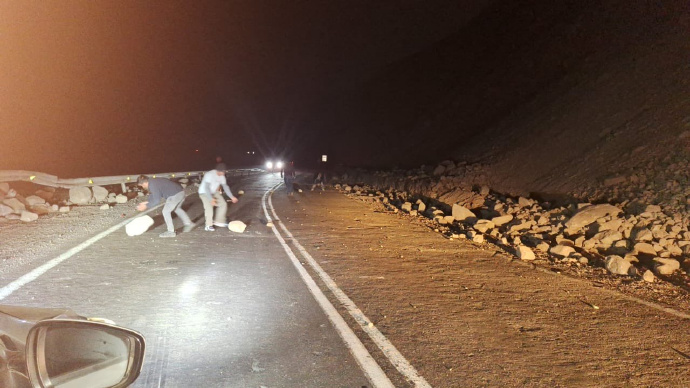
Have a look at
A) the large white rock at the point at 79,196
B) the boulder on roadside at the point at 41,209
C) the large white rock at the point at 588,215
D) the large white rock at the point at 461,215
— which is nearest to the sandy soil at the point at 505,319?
the large white rock at the point at 588,215

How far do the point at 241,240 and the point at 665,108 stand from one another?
17.7 meters

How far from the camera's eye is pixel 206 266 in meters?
7.67

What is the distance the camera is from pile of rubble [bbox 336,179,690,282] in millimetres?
9383

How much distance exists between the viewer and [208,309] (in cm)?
546

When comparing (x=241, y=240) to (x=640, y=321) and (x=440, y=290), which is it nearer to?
(x=440, y=290)

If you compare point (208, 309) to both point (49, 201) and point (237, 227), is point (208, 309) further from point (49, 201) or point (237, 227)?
point (49, 201)

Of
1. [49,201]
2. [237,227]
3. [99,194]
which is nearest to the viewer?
[237,227]

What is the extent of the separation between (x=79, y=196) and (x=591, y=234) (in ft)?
56.1

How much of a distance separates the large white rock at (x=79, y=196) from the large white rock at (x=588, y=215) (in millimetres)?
16355

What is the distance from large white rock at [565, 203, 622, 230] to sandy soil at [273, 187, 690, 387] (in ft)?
13.2

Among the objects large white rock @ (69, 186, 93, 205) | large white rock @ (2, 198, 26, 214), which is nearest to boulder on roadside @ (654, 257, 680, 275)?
large white rock @ (2, 198, 26, 214)

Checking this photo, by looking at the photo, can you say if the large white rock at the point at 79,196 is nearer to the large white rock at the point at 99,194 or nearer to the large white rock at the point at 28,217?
the large white rock at the point at 99,194

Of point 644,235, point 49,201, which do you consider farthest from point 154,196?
point 644,235

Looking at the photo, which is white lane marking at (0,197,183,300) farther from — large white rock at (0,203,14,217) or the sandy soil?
large white rock at (0,203,14,217)
